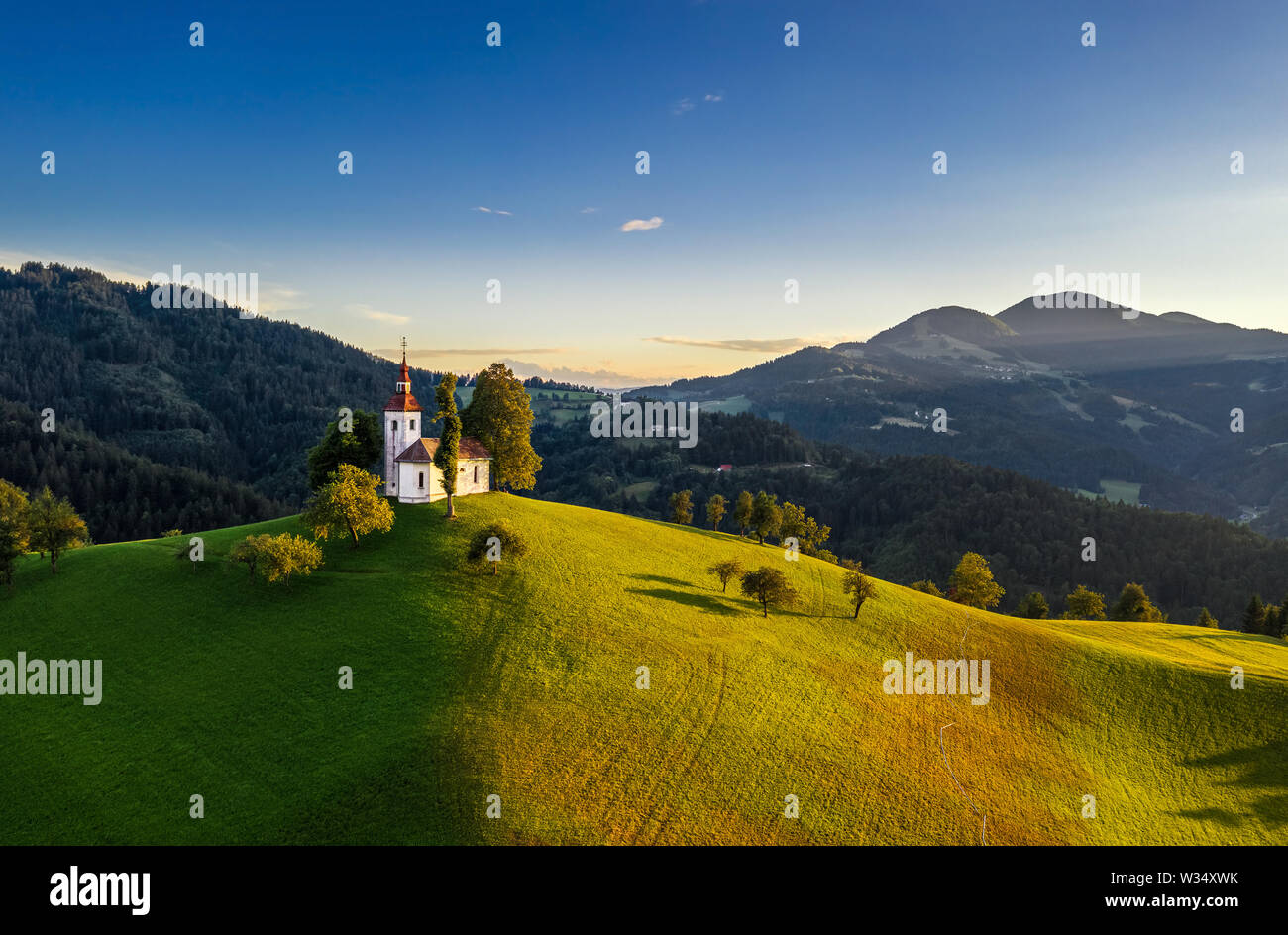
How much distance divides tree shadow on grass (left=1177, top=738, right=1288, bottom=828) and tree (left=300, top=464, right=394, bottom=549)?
74516mm

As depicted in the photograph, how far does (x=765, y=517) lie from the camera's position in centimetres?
10406

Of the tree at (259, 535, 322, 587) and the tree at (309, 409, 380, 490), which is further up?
the tree at (309, 409, 380, 490)

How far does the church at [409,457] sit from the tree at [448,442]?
1.07m

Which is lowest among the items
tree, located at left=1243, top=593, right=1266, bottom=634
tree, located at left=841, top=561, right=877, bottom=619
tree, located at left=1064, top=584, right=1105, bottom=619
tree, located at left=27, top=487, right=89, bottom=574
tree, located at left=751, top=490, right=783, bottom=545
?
tree, located at left=1243, top=593, right=1266, bottom=634

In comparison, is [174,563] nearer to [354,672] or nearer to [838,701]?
[354,672]

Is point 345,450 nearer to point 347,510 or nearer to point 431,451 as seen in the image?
point 431,451

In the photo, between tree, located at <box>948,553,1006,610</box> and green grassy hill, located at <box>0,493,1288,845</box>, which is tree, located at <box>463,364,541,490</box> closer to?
green grassy hill, located at <box>0,493,1288,845</box>

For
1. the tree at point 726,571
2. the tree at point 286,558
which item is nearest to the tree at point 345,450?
the tree at point 286,558

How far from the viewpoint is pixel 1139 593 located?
113 meters

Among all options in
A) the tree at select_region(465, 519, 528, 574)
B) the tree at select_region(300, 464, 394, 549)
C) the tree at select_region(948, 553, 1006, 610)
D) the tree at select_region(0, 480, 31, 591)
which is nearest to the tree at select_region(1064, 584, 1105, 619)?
the tree at select_region(948, 553, 1006, 610)

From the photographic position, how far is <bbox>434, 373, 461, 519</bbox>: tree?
7712cm

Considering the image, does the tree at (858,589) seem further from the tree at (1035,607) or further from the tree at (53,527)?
the tree at (53,527)

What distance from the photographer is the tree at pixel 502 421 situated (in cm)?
8338
